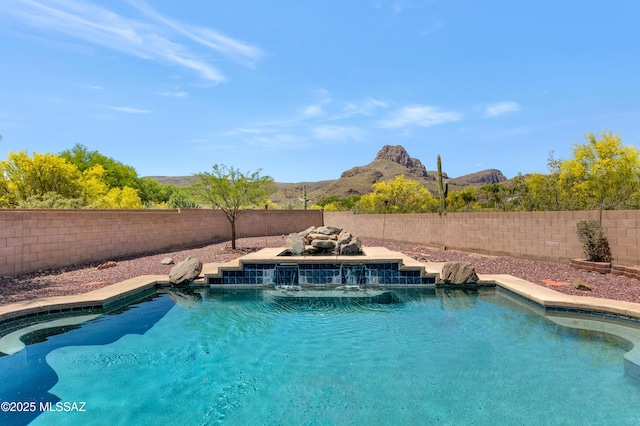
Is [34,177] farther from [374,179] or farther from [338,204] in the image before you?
[374,179]

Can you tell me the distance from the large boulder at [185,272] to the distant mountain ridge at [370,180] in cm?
4813

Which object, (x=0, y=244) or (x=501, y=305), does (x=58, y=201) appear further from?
(x=501, y=305)

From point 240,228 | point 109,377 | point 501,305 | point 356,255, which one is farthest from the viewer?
point 240,228

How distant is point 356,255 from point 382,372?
596cm

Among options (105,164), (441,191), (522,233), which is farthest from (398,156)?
(522,233)

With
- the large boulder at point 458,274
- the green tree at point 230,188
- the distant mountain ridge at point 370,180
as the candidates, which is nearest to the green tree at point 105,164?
the distant mountain ridge at point 370,180

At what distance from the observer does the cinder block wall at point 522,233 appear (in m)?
8.28

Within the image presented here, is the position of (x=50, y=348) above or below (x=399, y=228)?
below

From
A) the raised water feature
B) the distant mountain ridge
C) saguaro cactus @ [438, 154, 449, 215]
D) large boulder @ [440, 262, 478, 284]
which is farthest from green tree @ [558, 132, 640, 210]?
the distant mountain ridge

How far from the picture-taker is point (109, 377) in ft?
14.6

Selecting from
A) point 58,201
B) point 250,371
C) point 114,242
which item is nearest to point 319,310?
point 250,371

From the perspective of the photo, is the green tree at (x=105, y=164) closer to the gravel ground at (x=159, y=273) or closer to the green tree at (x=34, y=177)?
the green tree at (x=34, y=177)

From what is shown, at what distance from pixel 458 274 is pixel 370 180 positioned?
77.9 metres

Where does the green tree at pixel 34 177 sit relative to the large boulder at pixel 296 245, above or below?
above
